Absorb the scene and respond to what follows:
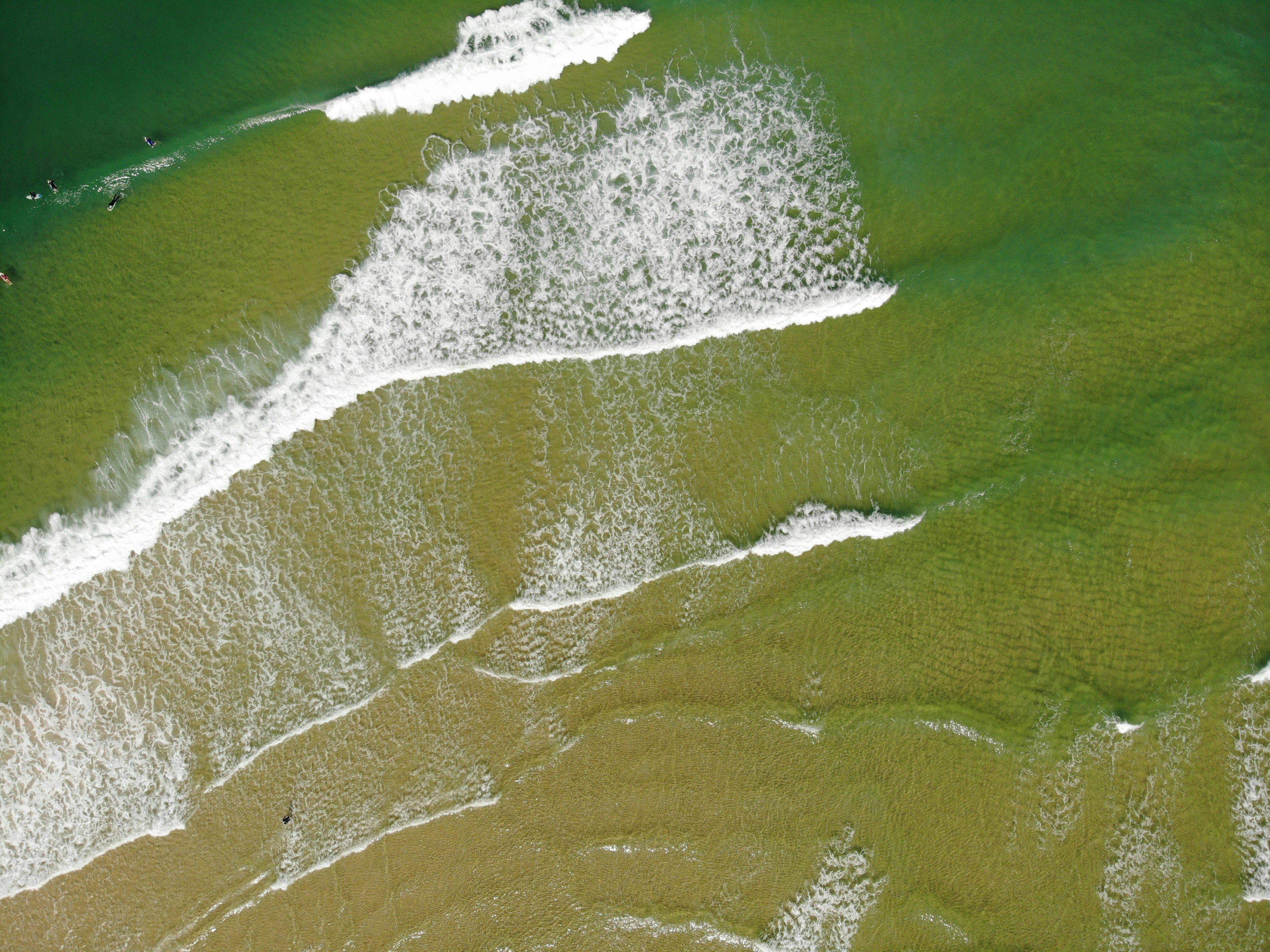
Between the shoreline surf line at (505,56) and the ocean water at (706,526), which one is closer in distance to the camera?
the ocean water at (706,526)

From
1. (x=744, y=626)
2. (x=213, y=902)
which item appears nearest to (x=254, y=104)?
(x=744, y=626)

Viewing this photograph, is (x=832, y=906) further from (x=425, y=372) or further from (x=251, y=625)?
(x=425, y=372)

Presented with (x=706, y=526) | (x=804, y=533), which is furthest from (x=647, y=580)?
(x=804, y=533)

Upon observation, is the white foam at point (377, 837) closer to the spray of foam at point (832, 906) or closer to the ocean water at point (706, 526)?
the ocean water at point (706, 526)

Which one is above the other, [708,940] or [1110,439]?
[1110,439]

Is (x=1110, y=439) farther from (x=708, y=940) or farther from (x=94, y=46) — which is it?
(x=94, y=46)

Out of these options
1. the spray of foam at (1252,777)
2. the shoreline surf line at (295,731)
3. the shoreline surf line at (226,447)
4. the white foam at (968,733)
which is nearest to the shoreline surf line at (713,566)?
the shoreline surf line at (295,731)
